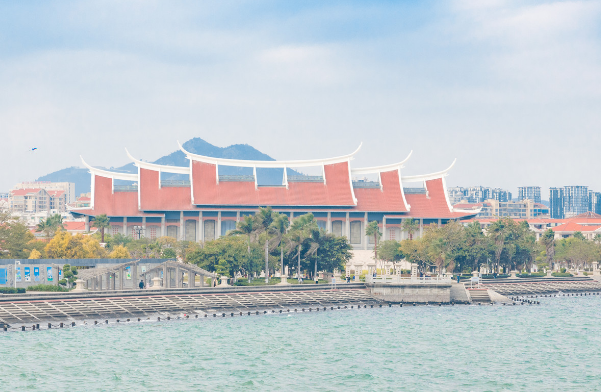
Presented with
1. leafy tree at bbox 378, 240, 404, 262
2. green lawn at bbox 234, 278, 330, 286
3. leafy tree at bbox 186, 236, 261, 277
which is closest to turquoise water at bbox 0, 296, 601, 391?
green lawn at bbox 234, 278, 330, 286

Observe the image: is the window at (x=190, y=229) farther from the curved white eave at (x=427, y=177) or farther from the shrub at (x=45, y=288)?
the shrub at (x=45, y=288)

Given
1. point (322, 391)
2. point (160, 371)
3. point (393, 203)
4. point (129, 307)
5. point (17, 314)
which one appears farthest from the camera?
point (393, 203)

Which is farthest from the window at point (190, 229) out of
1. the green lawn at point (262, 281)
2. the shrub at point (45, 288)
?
the shrub at point (45, 288)

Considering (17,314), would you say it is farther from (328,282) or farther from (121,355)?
(328,282)

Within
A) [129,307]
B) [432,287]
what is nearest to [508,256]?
[432,287]

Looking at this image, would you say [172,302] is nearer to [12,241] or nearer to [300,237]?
[12,241]

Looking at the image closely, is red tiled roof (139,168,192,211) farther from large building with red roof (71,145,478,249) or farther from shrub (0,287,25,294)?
shrub (0,287,25,294)

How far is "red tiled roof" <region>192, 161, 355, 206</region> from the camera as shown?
404 feet

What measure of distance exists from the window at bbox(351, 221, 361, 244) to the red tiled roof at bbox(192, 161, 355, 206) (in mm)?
4708

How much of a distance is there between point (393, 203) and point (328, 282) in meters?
50.9

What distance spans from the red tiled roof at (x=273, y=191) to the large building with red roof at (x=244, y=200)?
0.43 feet

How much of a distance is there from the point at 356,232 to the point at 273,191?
47.1 feet

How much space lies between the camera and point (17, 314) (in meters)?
53.2

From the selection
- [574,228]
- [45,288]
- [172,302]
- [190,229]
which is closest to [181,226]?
[190,229]
